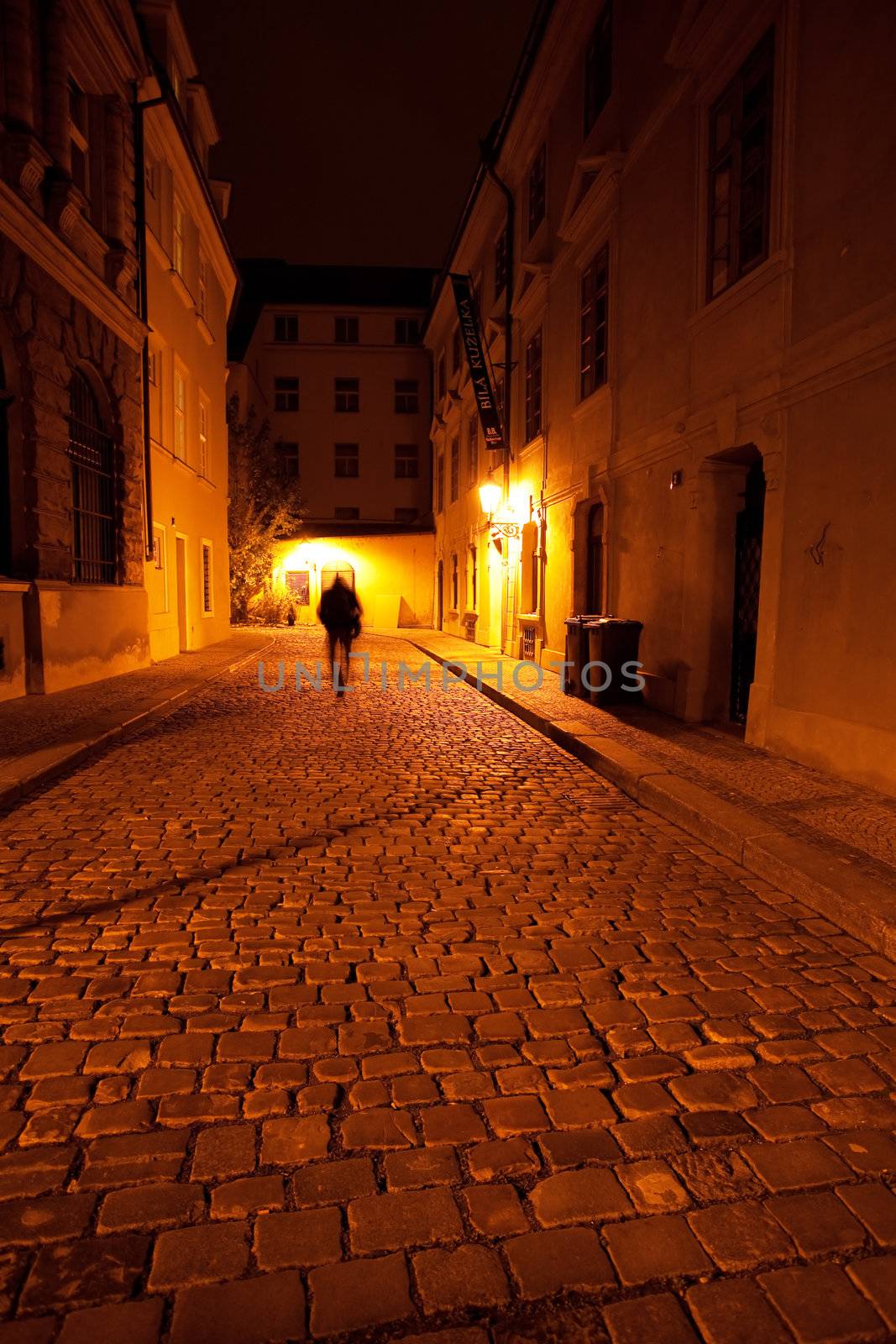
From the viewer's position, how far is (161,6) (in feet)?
49.6

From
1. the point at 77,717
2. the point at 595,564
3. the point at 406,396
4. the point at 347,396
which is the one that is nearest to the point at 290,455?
the point at 347,396

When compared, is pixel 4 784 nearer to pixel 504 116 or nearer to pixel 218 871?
pixel 218 871

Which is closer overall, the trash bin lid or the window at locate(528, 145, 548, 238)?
the trash bin lid

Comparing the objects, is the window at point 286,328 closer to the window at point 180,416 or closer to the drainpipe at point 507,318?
the drainpipe at point 507,318

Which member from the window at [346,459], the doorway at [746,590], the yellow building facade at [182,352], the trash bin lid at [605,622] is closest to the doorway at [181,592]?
the yellow building facade at [182,352]

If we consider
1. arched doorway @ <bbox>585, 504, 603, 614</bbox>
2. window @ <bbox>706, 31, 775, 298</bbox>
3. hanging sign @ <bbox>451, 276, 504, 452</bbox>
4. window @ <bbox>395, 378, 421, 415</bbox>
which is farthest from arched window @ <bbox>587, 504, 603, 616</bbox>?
window @ <bbox>395, 378, 421, 415</bbox>

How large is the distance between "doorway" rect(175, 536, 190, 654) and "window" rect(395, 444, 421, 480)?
2214cm

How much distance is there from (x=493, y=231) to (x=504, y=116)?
3.52 m

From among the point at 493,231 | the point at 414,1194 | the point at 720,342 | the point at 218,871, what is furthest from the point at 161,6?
the point at 414,1194

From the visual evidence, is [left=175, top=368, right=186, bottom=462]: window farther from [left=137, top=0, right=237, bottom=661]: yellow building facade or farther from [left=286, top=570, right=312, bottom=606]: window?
[left=286, top=570, right=312, bottom=606]: window

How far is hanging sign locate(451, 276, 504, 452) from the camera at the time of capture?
722 inches

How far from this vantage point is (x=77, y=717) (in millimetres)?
8586

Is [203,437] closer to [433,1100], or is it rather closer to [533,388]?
[533,388]

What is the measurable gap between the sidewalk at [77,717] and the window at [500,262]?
1123cm
